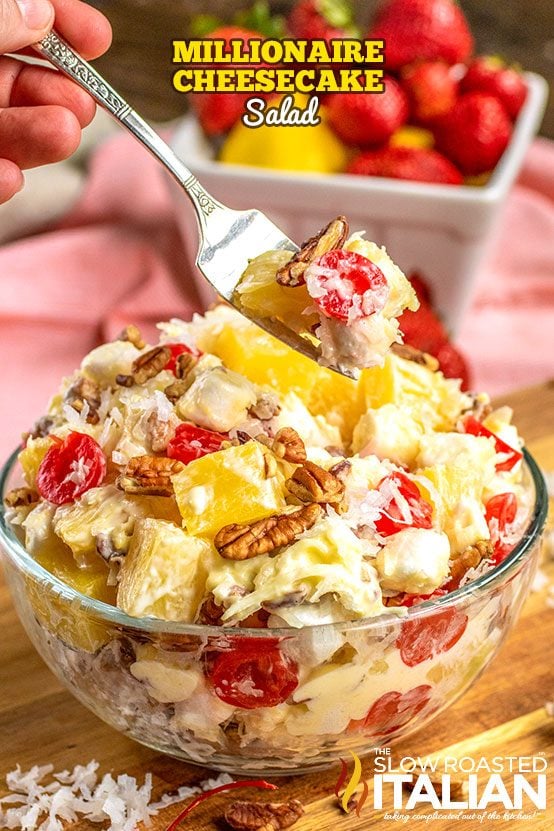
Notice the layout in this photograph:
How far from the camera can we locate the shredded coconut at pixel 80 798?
141 centimetres

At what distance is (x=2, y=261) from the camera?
10.1 feet

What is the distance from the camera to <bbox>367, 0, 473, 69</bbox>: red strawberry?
9.78 feet

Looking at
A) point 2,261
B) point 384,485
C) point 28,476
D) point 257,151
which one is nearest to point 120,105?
point 28,476

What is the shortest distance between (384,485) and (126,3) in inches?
116

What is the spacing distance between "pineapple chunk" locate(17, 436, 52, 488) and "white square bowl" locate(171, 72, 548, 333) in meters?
1.40

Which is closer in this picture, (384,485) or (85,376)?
(384,485)

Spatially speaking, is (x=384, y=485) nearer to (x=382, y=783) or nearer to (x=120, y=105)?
(x=382, y=783)

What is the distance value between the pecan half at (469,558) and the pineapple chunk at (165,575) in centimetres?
30

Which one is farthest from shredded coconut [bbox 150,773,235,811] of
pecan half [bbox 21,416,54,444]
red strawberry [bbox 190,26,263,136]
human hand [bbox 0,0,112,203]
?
red strawberry [bbox 190,26,263,136]

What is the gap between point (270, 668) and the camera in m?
1.26

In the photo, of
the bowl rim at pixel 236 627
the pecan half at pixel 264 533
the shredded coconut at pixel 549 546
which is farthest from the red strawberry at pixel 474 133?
Result: the pecan half at pixel 264 533

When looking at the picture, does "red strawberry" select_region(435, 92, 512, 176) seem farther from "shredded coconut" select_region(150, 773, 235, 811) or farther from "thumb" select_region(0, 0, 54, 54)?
"shredded coconut" select_region(150, 773, 235, 811)

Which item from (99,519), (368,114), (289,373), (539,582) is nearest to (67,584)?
(99,519)

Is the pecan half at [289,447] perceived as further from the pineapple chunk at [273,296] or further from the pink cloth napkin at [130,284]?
the pink cloth napkin at [130,284]
